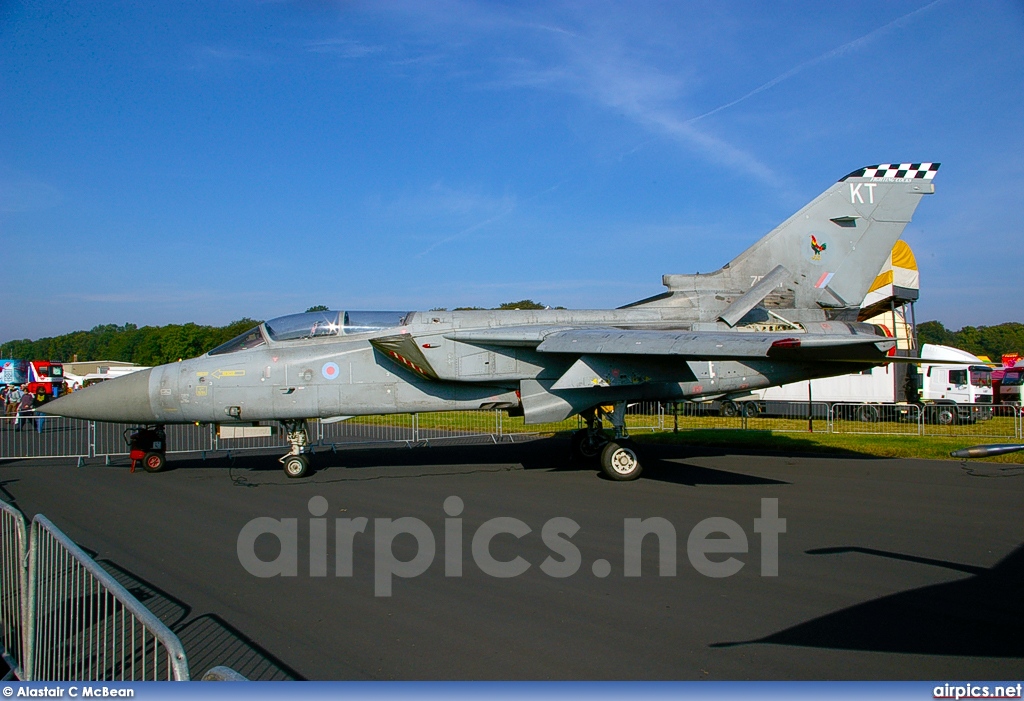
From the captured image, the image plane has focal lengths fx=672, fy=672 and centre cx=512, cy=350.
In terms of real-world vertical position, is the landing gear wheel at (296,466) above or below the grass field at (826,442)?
above

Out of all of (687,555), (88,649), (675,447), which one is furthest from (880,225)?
(88,649)

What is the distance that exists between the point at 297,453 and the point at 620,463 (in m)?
5.39

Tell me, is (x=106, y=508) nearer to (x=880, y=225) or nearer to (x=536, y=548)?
(x=536, y=548)

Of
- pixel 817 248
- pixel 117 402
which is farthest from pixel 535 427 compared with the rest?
pixel 117 402

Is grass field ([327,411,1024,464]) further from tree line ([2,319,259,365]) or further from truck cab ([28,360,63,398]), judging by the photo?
tree line ([2,319,259,365])

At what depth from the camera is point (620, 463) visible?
10.5 metres

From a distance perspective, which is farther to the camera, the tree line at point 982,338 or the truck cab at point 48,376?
the tree line at point 982,338

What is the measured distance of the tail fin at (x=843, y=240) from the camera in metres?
12.3

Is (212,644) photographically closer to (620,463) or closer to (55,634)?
(55,634)

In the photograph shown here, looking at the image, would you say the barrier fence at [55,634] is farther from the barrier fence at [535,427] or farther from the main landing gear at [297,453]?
the barrier fence at [535,427]

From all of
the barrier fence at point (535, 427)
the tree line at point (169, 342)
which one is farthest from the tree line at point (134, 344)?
the barrier fence at point (535, 427)

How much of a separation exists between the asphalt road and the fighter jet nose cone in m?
1.32

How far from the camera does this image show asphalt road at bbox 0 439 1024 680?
3.90m

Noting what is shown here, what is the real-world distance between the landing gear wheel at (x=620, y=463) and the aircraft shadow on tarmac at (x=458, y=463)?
0.98 feet
